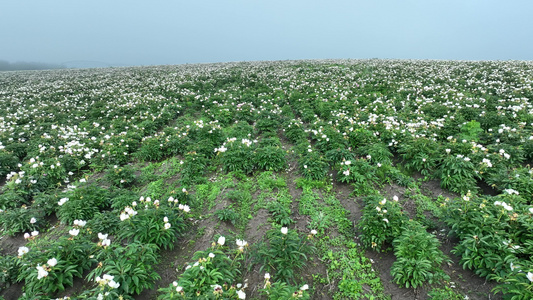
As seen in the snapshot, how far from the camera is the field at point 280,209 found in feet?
12.7

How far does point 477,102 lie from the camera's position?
1088cm

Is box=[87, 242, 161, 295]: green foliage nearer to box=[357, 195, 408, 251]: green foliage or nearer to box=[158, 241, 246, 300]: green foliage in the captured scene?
box=[158, 241, 246, 300]: green foliage

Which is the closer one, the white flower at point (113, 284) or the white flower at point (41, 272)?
the white flower at point (113, 284)

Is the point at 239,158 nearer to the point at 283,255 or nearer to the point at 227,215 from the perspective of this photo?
the point at 227,215

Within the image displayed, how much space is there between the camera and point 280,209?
18.7ft

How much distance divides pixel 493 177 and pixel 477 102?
7.26 metres

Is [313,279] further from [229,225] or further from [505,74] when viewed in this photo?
[505,74]

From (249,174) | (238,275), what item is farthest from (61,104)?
(238,275)

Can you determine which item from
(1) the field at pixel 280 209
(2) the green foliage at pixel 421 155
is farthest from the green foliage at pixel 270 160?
(2) the green foliage at pixel 421 155

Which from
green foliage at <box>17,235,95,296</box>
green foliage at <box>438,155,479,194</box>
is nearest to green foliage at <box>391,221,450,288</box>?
green foliage at <box>438,155,479,194</box>

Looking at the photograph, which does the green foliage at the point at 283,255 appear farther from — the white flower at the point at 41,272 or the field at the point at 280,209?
the white flower at the point at 41,272

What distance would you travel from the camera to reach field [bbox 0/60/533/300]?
3.88 meters

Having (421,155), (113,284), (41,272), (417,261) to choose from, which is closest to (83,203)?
(41,272)

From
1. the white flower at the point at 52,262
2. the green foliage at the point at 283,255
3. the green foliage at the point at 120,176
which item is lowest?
the green foliage at the point at 283,255
